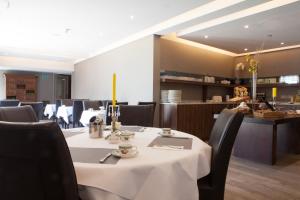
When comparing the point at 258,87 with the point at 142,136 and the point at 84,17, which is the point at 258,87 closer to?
the point at 84,17

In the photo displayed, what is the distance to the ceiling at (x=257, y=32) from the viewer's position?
401 centimetres

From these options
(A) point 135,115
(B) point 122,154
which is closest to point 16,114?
(A) point 135,115

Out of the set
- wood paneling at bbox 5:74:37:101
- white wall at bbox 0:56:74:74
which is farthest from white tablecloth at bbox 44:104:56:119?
wood paneling at bbox 5:74:37:101

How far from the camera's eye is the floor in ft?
8.10

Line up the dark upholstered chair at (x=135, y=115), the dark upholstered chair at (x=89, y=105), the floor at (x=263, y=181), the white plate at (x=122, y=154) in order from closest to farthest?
1. the white plate at (x=122, y=154)
2. the floor at (x=263, y=181)
3. the dark upholstered chair at (x=135, y=115)
4. the dark upholstered chair at (x=89, y=105)

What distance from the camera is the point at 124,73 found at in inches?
243

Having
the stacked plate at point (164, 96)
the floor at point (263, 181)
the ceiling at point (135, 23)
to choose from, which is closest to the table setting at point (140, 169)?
the floor at point (263, 181)

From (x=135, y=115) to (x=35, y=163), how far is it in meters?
1.84

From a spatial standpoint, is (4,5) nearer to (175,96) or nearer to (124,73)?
(124,73)

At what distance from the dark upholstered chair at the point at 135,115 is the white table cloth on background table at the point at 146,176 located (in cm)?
133

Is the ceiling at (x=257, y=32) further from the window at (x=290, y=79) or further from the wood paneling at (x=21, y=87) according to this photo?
the wood paneling at (x=21, y=87)

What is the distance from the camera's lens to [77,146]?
54.5 inches

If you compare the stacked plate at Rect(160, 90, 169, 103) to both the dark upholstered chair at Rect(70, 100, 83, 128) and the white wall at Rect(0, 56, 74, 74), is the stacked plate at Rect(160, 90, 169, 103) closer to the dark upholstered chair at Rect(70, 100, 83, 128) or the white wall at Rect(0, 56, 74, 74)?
the dark upholstered chair at Rect(70, 100, 83, 128)

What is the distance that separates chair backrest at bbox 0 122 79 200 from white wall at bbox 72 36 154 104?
Answer: 14.3 ft
